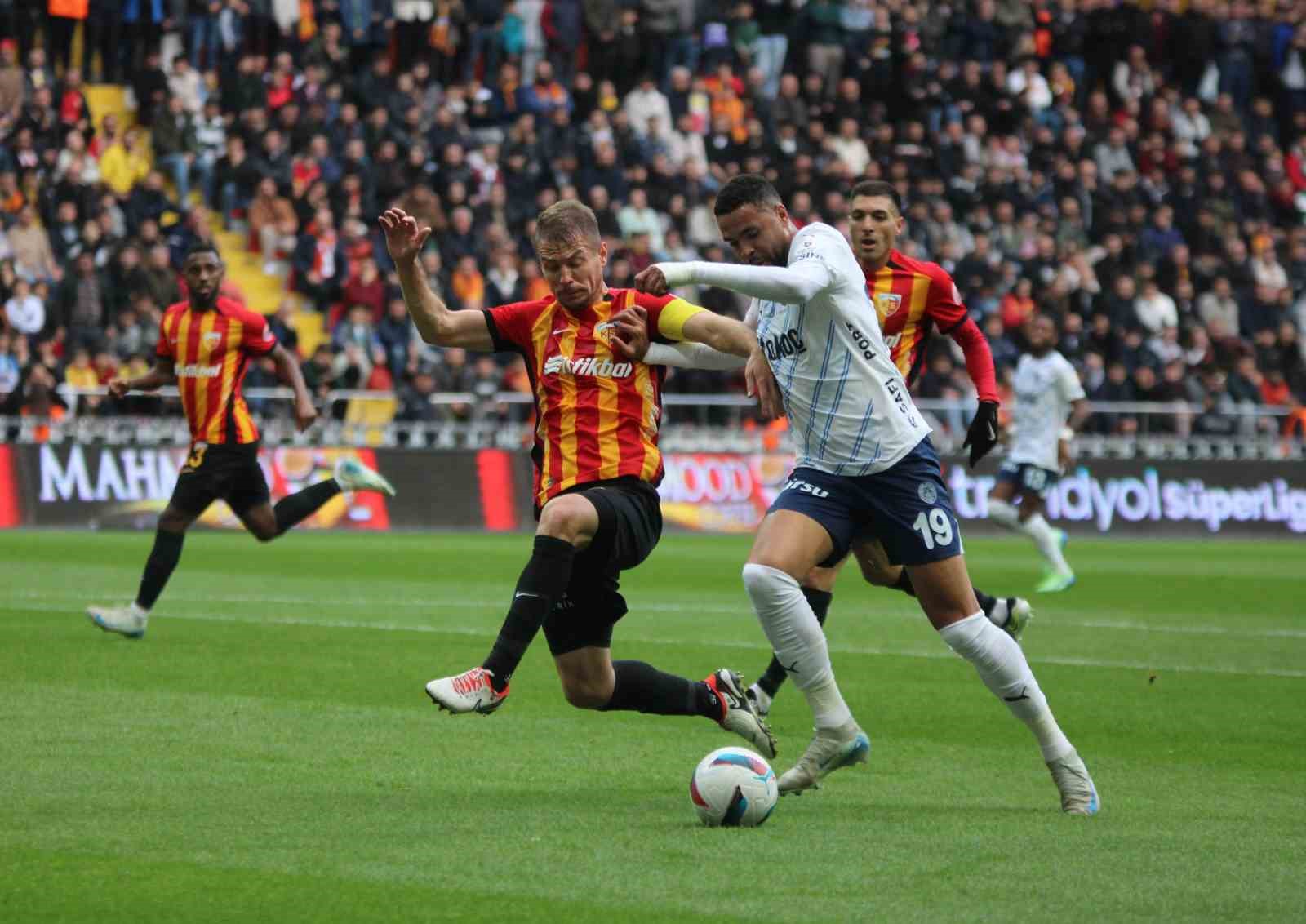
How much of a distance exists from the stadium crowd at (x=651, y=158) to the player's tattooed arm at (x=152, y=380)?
413 inches

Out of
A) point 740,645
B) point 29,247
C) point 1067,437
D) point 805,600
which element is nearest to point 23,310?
point 29,247

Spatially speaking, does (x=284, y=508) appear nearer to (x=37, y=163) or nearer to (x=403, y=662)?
(x=403, y=662)

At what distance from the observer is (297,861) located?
547cm

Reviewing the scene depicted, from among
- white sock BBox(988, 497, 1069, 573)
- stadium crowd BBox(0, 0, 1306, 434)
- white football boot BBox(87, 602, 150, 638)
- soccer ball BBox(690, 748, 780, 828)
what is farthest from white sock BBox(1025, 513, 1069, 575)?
soccer ball BBox(690, 748, 780, 828)

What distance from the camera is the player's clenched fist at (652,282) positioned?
6199 millimetres

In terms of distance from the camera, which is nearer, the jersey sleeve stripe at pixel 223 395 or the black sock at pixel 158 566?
the black sock at pixel 158 566

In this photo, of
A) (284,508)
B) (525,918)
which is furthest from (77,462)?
(525,918)

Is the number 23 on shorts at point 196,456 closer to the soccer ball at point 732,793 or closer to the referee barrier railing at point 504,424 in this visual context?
the soccer ball at point 732,793

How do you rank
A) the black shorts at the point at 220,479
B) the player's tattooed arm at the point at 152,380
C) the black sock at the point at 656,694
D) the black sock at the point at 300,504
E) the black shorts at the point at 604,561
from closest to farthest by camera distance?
the black shorts at the point at 604,561, the black sock at the point at 656,694, the black shorts at the point at 220,479, the player's tattooed arm at the point at 152,380, the black sock at the point at 300,504

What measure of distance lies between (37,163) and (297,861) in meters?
20.0

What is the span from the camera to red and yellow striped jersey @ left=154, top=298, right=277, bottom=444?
12.3 metres

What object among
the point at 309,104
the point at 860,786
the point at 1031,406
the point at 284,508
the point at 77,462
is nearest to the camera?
the point at 860,786

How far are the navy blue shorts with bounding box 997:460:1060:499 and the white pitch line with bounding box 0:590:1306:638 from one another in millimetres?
2230

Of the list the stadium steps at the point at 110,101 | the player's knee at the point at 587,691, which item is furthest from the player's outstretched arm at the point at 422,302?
the stadium steps at the point at 110,101
